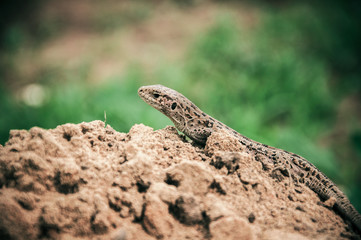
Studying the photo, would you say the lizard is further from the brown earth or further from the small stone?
the small stone

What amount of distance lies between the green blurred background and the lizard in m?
1.38

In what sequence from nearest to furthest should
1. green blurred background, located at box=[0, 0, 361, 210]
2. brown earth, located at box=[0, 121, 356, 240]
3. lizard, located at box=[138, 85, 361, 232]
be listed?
brown earth, located at box=[0, 121, 356, 240]
lizard, located at box=[138, 85, 361, 232]
green blurred background, located at box=[0, 0, 361, 210]

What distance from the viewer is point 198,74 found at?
892 cm

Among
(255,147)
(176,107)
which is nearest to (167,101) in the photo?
(176,107)

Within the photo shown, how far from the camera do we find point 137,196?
2043 mm

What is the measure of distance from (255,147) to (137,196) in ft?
5.30

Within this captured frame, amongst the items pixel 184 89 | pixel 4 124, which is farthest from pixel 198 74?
pixel 4 124

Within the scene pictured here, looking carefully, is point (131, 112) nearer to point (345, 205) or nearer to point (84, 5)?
point (345, 205)

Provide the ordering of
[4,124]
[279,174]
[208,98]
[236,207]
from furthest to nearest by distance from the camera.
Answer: [208,98], [4,124], [279,174], [236,207]

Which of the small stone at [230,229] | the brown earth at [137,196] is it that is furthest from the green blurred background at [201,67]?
the small stone at [230,229]

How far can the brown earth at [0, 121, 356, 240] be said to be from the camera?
6.23ft

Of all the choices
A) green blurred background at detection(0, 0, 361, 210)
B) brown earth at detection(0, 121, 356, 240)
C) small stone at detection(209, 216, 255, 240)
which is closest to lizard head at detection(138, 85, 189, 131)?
brown earth at detection(0, 121, 356, 240)

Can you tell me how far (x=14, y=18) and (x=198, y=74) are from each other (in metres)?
10.5

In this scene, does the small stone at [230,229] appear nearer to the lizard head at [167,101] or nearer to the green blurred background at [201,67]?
the lizard head at [167,101]
